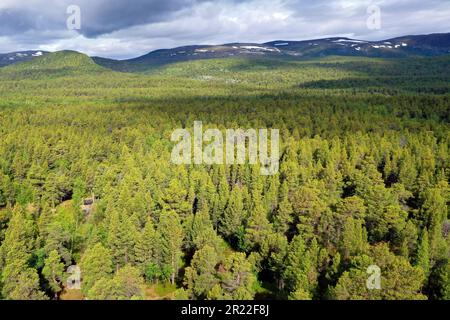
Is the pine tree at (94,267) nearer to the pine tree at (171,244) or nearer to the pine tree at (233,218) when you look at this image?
the pine tree at (171,244)

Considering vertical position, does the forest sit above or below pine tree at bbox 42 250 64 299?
above

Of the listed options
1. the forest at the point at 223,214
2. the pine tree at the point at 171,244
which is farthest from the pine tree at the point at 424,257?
the pine tree at the point at 171,244

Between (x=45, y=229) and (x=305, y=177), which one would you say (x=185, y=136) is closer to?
(x=305, y=177)

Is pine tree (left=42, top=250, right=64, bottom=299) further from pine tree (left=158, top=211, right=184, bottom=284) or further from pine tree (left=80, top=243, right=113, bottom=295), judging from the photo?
pine tree (left=158, top=211, right=184, bottom=284)

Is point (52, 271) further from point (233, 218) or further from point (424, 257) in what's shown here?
point (424, 257)

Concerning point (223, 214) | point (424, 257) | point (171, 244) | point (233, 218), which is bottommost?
point (171, 244)

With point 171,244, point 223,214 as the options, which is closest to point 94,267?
point 171,244

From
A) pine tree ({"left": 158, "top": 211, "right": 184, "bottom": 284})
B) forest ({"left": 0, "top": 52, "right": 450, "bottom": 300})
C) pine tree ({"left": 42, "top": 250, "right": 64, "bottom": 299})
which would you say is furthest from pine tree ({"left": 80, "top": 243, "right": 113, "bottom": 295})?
pine tree ({"left": 158, "top": 211, "right": 184, "bottom": 284})

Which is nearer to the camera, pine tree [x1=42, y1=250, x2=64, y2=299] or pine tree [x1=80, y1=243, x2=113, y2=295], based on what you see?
pine tree [x1=80, y1=243, x2=113, y2=295]
